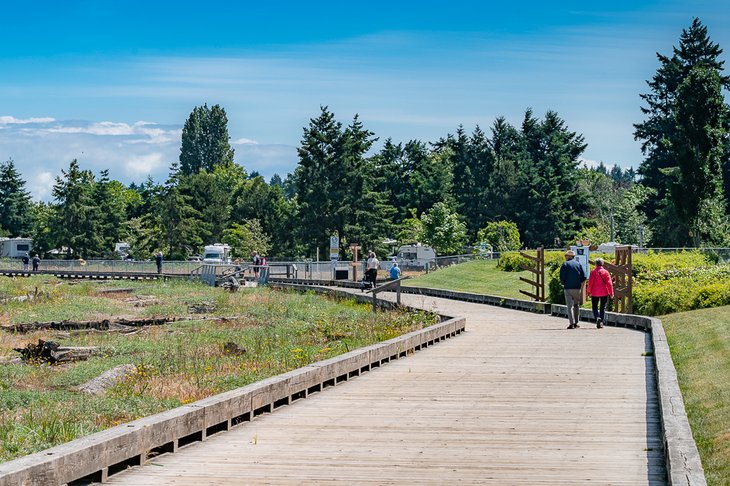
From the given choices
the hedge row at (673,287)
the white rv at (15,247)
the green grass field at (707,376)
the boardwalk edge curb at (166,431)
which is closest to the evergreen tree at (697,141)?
the hedge row at (673,287)

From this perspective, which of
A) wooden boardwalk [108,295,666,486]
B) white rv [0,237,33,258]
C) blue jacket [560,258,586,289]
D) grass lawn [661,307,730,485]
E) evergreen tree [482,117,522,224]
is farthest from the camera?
white rv [0,237,33,258]

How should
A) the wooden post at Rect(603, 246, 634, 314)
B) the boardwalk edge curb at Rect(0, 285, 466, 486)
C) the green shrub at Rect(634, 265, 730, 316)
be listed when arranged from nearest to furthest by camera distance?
the boardwalk edge curb at Rect(0, 285, 466, 486), the green shrub at Rect(634, 265, 730, 316), the wooden post at Rect(603, 246, 634, 314)

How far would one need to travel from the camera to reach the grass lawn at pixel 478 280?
51.6 meters

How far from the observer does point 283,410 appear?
15148 millimetres

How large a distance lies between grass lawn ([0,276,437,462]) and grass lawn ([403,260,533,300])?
7.13 metres

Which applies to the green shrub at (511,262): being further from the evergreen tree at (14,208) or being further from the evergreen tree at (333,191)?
the evergreen tree at (14,208)

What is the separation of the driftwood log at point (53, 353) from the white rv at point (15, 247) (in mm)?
107062

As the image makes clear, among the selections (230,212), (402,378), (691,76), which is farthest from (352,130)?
(402,378)

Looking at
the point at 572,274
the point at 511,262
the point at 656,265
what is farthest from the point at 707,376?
the point at 511,262

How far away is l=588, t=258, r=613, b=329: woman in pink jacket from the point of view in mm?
29766

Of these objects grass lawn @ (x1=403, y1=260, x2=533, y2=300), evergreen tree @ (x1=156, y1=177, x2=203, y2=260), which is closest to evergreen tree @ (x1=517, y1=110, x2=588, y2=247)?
evergreen tree @ (x1=156, y1=177, x2=203, y2=260)

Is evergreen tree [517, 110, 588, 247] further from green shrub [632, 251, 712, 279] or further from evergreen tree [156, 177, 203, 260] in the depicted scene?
green shrub [632, 251, 712, 279]

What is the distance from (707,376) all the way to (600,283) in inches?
514

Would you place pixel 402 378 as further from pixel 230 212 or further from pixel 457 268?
pixel 230 212
